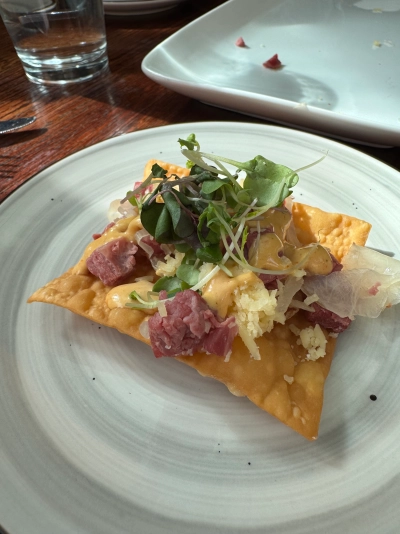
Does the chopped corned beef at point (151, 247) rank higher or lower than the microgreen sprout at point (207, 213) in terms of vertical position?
lower

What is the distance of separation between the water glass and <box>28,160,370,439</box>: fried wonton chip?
64.8 inches

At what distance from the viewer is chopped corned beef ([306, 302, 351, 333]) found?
126 centimetres

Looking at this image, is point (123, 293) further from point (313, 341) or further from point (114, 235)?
point (313, 341)

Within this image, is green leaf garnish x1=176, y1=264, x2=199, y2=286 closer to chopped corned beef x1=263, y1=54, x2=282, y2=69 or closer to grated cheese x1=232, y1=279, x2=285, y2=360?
grated cheese x1=232, y1=279, x2=285, y2=360

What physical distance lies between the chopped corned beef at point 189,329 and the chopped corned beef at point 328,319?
0.87ft

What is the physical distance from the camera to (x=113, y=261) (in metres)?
1.37

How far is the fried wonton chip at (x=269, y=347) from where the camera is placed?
3.69 feet

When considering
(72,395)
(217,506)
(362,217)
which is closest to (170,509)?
(217,506)

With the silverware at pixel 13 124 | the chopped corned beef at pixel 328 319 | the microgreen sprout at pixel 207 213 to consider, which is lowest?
the chopped corned beef at pixel 328 319

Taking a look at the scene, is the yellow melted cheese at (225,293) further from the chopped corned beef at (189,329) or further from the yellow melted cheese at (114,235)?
the yellow melted cheese at (114,235)

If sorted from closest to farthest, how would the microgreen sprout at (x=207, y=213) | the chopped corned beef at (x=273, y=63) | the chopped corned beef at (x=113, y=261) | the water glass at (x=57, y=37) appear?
the microgreen sprout at (x=207, y=213), the chopped corned beef at (x=113, y=261), the water glass at (x=57, y=37), the chopped corned beef at (x=273, y=63)

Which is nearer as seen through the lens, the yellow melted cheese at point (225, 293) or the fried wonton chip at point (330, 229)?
the yellow melted cheese at point (225, 293)

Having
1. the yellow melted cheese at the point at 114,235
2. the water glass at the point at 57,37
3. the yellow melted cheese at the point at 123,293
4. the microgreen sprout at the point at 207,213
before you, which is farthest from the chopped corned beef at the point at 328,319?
the water glass at the point at 57,37

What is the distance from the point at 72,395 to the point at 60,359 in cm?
13
